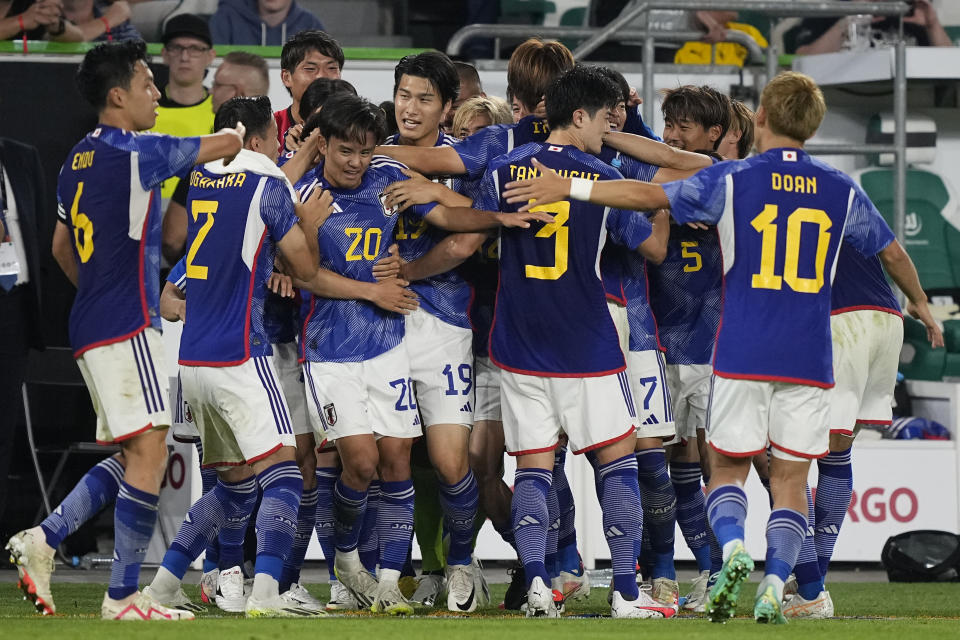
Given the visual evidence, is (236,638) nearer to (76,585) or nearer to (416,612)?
(416,612)

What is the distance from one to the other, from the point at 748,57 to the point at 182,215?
5.26 metres

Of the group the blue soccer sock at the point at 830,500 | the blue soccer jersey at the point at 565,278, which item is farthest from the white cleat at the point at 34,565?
the blue soccer sock at the point at 830,500

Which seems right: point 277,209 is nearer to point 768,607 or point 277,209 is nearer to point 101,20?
point 768,607

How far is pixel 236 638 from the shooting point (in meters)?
4.76

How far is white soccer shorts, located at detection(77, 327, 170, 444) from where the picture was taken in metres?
5.54

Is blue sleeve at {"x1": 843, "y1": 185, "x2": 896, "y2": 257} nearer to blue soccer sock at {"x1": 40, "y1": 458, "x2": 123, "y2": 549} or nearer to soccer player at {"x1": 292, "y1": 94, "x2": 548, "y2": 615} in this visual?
soccer player at {"x1": 292, "y1": 94, "x2": 548, "y2": 615}

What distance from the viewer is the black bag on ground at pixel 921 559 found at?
902cm

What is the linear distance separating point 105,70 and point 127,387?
1255 millimetres

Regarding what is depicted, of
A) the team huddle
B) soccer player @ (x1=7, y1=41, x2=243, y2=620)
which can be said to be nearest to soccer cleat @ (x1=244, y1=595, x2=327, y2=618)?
the team huddle

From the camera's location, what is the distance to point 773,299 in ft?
18.5

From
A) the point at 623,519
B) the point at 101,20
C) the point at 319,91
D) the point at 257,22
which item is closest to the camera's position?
the point at 623,519

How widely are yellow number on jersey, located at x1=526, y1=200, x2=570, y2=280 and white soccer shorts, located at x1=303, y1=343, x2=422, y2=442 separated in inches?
30.8

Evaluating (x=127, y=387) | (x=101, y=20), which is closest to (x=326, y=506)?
(x=127, y=387)

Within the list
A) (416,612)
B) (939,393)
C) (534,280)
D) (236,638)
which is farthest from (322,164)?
(939,393)
